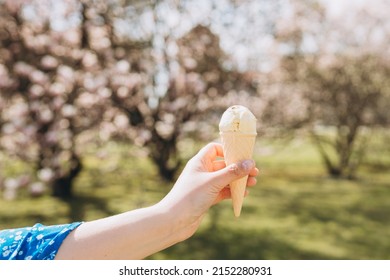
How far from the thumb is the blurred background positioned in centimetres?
478

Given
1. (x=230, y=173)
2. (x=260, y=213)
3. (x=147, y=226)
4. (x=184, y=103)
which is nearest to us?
(x=147, y=226)

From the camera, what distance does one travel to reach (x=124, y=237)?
63.4 inches

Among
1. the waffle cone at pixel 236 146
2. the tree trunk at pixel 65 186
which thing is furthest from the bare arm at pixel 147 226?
the tree trunk at pixel 65 186

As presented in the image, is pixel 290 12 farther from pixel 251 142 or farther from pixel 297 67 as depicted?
pixel 251 142

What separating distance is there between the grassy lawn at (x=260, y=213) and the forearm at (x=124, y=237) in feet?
15.9

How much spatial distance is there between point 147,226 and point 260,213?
722 cm

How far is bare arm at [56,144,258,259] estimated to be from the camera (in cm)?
161

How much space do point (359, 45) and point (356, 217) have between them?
4.36 m

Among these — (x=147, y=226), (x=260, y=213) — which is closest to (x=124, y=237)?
(x=147, y=226)

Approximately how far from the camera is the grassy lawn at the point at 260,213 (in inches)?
266

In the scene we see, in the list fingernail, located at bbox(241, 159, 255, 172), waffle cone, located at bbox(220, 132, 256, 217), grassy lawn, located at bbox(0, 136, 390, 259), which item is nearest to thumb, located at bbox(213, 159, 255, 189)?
fingernail, located at bbox(241, 159, 255, 172)

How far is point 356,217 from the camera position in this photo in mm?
8578

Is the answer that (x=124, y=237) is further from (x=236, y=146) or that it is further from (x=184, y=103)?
(x=184, y=103)

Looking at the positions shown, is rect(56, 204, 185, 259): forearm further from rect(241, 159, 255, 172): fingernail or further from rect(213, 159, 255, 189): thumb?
rect(241, 159, 255, 172): fingernail
